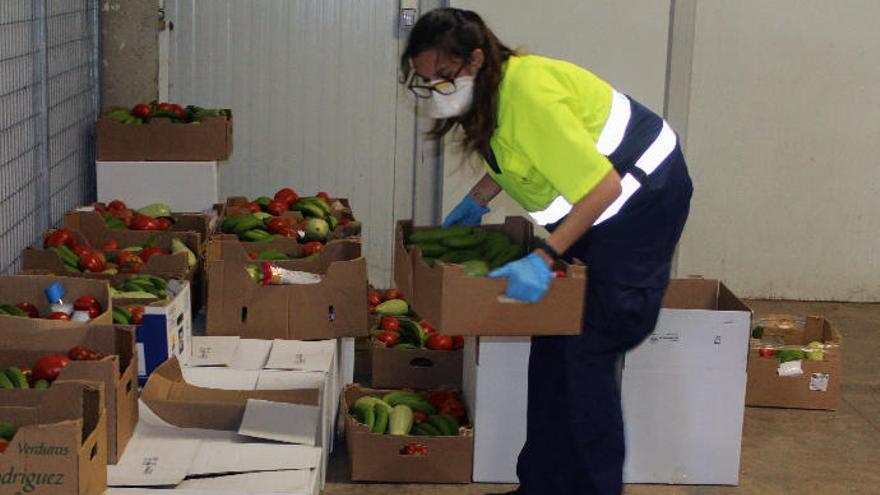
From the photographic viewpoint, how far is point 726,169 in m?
6.18

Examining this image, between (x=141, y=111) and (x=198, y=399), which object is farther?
(x=141, y=111)

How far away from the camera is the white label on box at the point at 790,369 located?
15.1 feet

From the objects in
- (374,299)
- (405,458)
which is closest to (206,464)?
(405,458)

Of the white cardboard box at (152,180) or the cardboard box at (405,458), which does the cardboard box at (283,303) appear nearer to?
the cardboard box at (405,458)

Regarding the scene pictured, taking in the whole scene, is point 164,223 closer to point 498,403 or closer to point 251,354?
point 251,354

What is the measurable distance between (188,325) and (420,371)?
0.96 meters

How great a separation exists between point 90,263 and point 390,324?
1.14 m

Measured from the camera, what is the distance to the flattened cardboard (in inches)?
122

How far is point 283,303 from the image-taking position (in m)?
3.87

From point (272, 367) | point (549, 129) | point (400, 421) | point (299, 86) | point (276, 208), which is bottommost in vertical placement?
point (400, 421)

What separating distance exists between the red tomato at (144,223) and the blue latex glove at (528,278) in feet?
6.59

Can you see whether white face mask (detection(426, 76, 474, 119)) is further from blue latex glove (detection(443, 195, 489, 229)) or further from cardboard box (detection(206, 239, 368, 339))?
cardboard box (detection(206, 239, 368, 339))

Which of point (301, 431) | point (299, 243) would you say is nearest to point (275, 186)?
point (299, 243)

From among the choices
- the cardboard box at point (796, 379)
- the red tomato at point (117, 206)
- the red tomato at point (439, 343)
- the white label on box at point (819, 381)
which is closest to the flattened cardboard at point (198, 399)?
the red tomato at point (439, 343)
